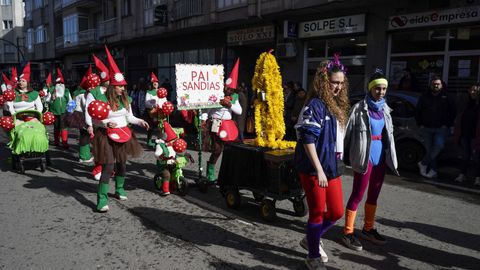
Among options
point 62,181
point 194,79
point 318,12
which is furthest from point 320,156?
point 318,12

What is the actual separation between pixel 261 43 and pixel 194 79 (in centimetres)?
1086

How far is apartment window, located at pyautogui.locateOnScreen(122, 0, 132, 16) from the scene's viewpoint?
24.8 meters

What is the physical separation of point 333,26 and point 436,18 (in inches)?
137

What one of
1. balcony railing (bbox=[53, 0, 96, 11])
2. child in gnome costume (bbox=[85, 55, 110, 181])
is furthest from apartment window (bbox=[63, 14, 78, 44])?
child in gnome costume (bbox=[85, 55, 110, 181])

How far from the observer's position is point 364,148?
3.97 m

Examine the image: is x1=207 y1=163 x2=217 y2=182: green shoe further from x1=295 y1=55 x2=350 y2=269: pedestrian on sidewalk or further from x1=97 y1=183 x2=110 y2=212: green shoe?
x1=295 y1=55 x2=350 y2=269: pedestrian on sidewalk

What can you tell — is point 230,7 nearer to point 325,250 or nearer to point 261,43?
point 261,43

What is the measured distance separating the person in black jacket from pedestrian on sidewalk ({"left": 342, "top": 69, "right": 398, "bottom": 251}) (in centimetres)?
383

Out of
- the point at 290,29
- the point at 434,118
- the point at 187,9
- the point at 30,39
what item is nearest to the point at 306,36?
the point at 290,29

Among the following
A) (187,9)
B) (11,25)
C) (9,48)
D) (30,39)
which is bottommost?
(187,9)

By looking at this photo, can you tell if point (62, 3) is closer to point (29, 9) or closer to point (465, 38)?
point (29, 9)

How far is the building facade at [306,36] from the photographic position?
35.7 ft

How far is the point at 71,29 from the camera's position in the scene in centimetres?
3300

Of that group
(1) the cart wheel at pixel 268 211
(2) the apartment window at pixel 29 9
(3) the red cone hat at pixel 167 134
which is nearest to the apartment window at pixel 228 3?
(3) the red cone hat at pixel 167 134
